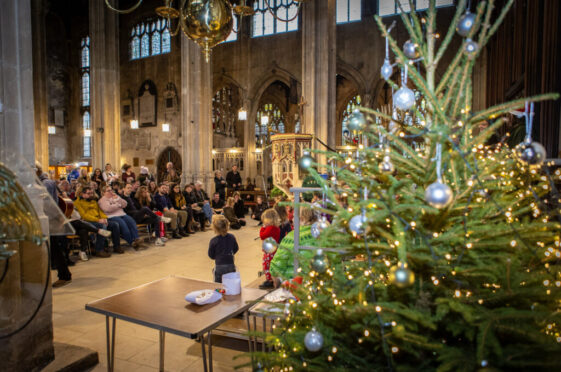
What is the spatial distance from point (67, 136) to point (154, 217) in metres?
15.6

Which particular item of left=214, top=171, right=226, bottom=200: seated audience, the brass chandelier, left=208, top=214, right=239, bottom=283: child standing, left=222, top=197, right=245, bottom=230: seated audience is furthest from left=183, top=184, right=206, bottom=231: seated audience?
the brass chandelier

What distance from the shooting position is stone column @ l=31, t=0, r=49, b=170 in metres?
14.6

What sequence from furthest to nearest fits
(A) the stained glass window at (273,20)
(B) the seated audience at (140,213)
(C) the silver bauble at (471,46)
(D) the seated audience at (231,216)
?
(A) the stained glass window at (273,20)
(D) the seated audience at (231,216)
(B) the seated audience at (140,213)
(C) the silver bauble at (471,46)

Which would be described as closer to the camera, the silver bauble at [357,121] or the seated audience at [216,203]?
the silver bauble at [357,121]

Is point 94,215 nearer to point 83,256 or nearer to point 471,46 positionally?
point 83,256

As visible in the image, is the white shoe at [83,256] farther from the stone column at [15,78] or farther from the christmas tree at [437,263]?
the christmas tree at [437,263]

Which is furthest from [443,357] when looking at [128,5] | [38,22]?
[128,5]

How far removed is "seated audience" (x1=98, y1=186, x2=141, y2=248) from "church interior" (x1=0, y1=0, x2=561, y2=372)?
0.13 feet

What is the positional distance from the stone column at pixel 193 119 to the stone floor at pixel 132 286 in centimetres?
473

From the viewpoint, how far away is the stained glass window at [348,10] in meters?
14.5

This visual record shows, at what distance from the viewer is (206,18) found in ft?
10.8

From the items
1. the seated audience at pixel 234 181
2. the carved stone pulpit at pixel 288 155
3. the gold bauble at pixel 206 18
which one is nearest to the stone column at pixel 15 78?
the gold bauble at pixel 206 18

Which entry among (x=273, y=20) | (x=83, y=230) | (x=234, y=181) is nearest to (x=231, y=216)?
(x=234, y=181)

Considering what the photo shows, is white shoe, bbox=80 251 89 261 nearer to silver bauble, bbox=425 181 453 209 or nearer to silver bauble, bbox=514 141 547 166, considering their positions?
silver bauble, bbox=425 181 453 209
